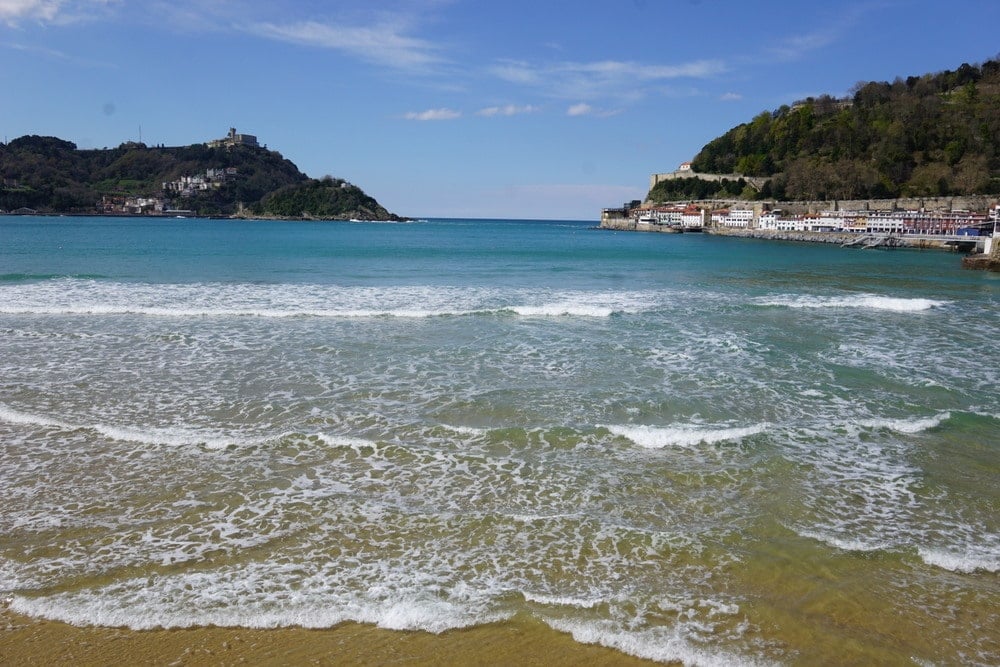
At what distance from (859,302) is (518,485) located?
17.3 m

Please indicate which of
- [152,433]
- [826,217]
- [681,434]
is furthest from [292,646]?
[826,217]

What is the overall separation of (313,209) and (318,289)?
495 ft

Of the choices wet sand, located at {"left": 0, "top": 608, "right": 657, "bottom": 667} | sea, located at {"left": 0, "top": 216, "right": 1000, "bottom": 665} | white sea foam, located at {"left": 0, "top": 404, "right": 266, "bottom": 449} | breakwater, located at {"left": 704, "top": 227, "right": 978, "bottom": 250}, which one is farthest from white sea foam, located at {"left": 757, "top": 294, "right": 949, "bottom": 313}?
breakwater, located at {"left": 704, "top": 227, "right": 978, "bottom": 250}

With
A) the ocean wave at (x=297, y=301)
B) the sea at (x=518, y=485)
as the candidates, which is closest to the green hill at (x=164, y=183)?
the ocean wave at (x=297, y=301)

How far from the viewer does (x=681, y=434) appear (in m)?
6.88

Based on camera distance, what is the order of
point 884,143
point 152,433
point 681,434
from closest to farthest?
point 152,433 → point 681,434 → point 884,143

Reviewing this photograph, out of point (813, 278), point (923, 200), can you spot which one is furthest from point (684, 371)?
point (923, 200)

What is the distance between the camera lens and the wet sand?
3449mm

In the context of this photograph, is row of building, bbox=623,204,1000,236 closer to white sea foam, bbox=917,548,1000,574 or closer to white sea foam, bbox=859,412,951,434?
white sea foam, bbox=859,412,951,434

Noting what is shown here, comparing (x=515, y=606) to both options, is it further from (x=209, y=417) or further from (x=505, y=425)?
(x=209, y=417)

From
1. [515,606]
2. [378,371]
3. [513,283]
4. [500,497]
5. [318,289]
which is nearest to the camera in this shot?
[515,606]

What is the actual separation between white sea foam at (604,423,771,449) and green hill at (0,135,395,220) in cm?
16269

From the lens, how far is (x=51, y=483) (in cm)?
548

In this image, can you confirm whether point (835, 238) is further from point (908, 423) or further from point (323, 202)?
point (323, 202)
